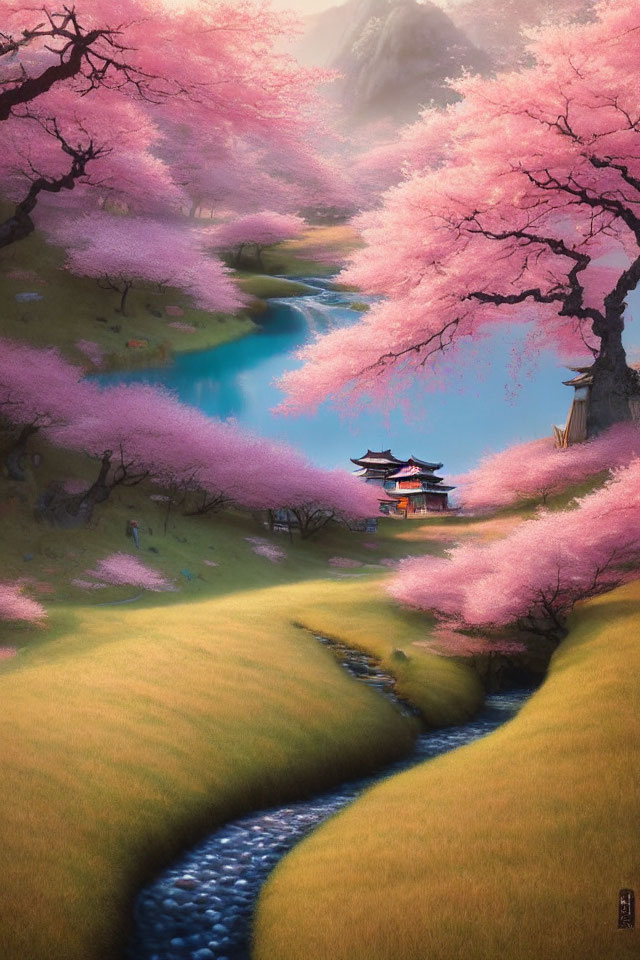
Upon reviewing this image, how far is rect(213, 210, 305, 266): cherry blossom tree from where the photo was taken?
13.7 metres

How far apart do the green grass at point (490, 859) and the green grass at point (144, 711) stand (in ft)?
2.88

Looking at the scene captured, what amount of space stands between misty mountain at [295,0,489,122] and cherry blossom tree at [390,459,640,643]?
10.5 metres

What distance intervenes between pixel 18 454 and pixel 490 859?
374 inches

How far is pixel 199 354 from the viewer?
1258 cm

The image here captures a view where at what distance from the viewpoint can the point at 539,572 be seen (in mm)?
9172

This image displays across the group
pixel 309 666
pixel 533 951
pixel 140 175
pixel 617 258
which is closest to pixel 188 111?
pixel 140 175

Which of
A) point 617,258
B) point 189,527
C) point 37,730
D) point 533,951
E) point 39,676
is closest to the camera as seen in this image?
point 533,951

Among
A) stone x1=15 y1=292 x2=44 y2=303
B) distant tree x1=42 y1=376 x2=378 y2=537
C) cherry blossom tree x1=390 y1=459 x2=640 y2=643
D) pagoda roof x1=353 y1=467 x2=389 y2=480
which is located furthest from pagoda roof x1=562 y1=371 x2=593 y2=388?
stone x1=15 y1=292 x2=44 y2=303

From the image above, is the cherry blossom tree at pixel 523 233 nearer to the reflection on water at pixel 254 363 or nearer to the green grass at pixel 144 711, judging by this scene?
the reflection on water at pixel 254 363

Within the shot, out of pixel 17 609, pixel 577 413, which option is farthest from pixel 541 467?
pixel 17 609

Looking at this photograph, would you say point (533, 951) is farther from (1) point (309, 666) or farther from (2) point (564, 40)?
(2) point (564, 40)

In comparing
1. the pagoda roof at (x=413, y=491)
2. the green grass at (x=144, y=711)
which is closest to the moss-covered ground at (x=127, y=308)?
the green grass at (x=144, y=711)

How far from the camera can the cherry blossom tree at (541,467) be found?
9383mm

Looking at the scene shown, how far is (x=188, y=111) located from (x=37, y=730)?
24.7ft
